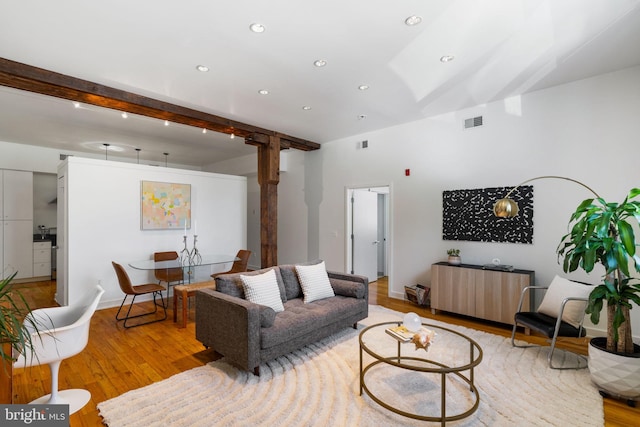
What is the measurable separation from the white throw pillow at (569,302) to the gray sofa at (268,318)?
1.85 m

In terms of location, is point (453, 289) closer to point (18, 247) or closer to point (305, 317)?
point (305, 317)

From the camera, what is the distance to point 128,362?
2828 mm

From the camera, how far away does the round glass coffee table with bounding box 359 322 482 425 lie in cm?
197

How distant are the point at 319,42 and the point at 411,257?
11.5 ft

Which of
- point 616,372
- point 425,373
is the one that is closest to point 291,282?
point 425,373

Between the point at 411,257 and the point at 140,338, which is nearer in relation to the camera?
the point at 140,338

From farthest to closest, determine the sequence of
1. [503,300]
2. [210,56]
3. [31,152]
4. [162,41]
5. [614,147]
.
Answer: [31,152]
[503,300]
[614,147]
[210,56]
[162,41]

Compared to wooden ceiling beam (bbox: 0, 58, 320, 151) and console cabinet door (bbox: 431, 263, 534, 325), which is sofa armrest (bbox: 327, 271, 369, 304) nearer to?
console cabinet door (bbox: 431, 263, 534, 325)

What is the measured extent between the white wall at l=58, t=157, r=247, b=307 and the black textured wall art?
13.7 feet

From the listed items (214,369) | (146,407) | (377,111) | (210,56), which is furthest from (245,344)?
(377,111)

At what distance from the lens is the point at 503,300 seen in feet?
12.0

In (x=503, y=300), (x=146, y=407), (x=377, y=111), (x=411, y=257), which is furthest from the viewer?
(x=411, y=257)

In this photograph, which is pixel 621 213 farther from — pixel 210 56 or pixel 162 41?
pixel 162 41

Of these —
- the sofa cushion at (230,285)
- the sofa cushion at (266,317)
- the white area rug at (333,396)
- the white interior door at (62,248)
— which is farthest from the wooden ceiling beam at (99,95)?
the white area rug at (333,396)
